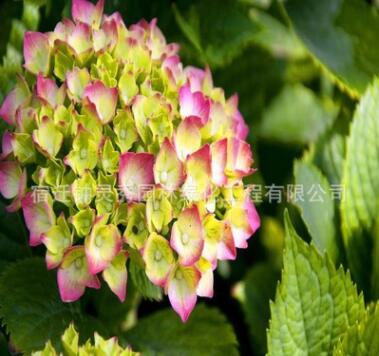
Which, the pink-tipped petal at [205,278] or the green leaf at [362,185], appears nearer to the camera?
the pink-tipped petal at [205,278]

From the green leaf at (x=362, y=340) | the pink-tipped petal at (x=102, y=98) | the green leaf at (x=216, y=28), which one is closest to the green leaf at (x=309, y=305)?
the green leaf at (x=362, y=340)

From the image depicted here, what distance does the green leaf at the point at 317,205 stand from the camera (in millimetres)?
1105

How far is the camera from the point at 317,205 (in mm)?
1124

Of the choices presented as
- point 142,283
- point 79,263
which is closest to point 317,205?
point 142,283

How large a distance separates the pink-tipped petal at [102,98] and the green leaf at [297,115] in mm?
657

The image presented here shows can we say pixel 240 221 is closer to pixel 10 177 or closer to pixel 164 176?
pixel 164 176

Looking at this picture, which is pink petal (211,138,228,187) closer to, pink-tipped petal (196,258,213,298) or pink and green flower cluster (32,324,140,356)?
pink-tipped petal (196,258,213,298)

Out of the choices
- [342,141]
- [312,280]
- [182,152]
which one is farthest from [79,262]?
[342,141]

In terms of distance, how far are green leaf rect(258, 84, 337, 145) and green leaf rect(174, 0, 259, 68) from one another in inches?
12.6

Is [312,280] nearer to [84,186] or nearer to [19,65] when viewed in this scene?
[84,186]

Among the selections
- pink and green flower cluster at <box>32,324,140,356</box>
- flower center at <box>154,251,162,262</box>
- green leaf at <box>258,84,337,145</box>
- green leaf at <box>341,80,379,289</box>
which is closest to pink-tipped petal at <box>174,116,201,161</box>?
flower center at <box>154,251,162,262</box>

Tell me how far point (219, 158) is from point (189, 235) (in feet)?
0.32

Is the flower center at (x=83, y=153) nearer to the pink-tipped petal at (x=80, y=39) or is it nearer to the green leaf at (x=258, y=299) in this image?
the pink-tipped petal at (x=80, y=39)

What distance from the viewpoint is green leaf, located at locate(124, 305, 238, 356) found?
1.05 meters
